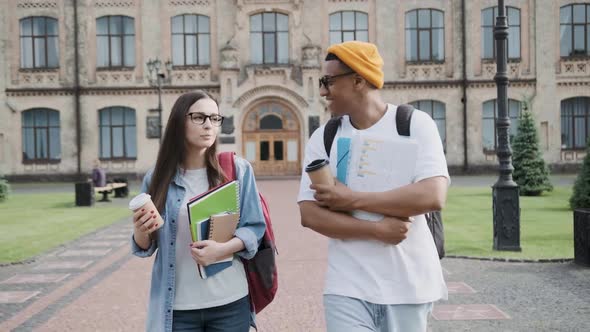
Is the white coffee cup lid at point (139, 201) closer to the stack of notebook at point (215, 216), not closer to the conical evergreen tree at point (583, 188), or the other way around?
the stack of notebook at point (215, 216)

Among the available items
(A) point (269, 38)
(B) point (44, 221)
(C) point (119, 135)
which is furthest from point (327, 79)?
(C) point (119, 135)

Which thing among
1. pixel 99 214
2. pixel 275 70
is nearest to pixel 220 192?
pixel 99 214

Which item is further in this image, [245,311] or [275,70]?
[275,70]

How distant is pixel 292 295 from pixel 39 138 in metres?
30.9

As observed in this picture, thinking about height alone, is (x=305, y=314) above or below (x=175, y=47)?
below

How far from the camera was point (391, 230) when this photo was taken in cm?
299

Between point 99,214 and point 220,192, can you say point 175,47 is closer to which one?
point 99,214

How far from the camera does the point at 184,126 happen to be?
3.54 m

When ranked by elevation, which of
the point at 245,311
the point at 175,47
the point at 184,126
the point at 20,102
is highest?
the point at 175,47

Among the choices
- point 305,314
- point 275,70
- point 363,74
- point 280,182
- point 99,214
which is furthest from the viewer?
point 275,70

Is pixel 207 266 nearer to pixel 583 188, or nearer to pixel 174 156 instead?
pixel 174 156

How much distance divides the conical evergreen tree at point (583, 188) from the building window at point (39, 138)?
89.5 ft

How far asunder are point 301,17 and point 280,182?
9.51m

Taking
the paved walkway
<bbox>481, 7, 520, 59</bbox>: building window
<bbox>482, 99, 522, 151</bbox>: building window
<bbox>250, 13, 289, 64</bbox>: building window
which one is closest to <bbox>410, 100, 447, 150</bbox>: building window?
<bbox>482, 99, 522, 151</bbox>: building window
